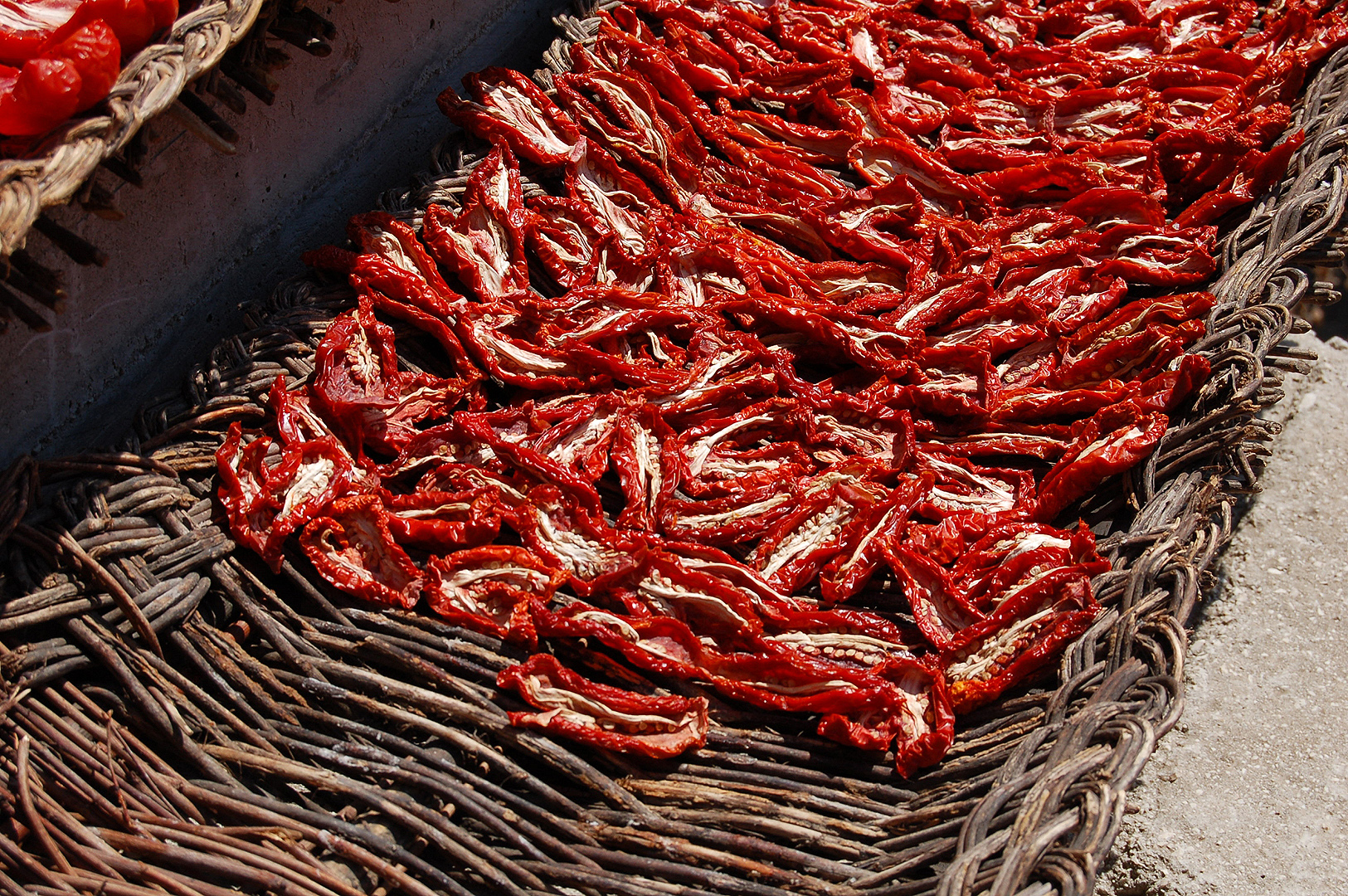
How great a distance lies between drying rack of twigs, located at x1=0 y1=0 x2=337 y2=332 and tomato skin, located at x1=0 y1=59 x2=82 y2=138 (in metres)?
0.05

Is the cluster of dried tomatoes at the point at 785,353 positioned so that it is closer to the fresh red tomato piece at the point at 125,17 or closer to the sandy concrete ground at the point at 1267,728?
the fresh red tomato piece at the point at 125,17

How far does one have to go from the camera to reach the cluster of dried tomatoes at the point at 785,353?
10.1 ft

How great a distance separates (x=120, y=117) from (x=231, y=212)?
1.34 m

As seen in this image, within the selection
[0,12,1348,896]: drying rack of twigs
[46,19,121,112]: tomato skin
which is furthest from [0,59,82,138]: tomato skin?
[0,12,1348,896]: drying rack of twigs

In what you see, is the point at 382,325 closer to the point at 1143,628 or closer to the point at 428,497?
the point at 428,497

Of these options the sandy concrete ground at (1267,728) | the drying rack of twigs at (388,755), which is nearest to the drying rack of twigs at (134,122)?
the drying rack of twigs at (388,755)

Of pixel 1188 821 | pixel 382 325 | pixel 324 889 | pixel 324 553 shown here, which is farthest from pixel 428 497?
pixel 1188 821

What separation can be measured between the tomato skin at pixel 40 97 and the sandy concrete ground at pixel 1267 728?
4.11 metres

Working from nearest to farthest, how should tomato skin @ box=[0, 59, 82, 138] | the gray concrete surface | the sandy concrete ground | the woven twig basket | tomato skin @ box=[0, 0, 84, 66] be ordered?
the woven twig basket, tomato skin @ box=[0, 59, 82, 138], tomato skin @ box=[0, 0, 84, 66], the gray concrete surface, the sandy concrete ground

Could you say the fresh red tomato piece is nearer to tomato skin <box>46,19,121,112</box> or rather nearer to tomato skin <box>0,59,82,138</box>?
tomato skin <box>46,19,121,112</box>

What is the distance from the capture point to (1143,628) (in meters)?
2.90

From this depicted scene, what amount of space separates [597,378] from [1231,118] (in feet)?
11.3

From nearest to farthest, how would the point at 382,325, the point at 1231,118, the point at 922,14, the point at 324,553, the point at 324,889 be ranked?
the point at 324,889 < the point at 324,553 < the point at 382,325 < the point at 1231,118 < the point at 922,14

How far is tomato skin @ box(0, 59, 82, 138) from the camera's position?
244 cm
